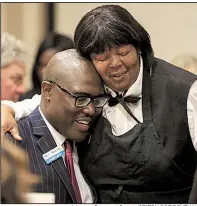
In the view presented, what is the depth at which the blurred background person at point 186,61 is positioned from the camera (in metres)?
2.66

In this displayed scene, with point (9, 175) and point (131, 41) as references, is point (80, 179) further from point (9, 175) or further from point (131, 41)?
point (9, 175)

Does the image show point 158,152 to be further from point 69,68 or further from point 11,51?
point 11,51

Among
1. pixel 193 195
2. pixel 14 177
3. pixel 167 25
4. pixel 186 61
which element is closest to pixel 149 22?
pixel 167 25

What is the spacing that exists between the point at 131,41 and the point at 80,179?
1.65ft

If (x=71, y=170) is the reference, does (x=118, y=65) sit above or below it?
above

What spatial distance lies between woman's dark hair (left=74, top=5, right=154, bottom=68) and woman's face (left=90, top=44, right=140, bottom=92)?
0.07 feet

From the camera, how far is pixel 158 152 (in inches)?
71.4

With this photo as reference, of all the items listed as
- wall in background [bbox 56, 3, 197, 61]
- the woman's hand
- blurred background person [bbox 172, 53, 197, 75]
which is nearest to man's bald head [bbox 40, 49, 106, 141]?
the woman's hand

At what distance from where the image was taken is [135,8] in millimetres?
2779

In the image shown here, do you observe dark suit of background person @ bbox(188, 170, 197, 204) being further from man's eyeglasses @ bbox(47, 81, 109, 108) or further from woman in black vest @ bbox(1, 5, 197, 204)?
man's eyeglasses @ bbox(47, 81, 109, 108)

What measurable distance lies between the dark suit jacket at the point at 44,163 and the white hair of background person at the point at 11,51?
0.75 meters

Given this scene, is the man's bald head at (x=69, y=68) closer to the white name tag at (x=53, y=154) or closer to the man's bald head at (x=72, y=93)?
the man's bald head at (x=72, y=93)

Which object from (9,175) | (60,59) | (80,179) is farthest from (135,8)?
(9,175)

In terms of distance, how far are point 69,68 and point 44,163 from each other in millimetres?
328
